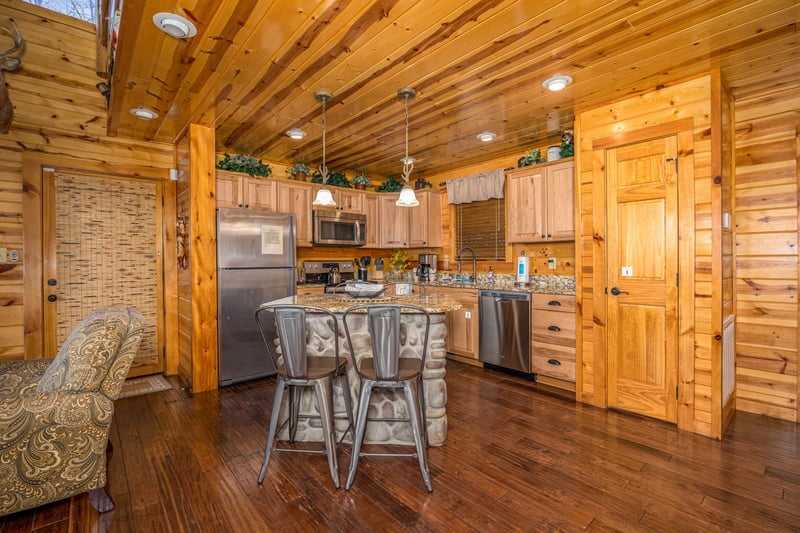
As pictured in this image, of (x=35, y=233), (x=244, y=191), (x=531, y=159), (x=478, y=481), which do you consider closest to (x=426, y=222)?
(x=531, y=159)

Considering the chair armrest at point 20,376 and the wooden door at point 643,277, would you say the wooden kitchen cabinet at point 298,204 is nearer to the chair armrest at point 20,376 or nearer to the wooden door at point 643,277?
the chair armrest at point 20,376

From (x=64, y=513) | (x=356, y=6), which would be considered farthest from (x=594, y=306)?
(x=64, y=513)

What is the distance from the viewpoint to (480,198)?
4.73 meters

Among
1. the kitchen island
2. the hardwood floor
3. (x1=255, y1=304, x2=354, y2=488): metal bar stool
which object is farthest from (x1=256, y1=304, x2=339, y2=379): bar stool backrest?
the hardwood floor

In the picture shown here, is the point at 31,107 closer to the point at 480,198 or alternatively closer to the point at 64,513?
the point at 64,513

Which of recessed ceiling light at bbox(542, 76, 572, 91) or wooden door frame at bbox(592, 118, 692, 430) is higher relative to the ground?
recessed ceiling light at bbox(542, 76, 572, 91)

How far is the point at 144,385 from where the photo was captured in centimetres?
372

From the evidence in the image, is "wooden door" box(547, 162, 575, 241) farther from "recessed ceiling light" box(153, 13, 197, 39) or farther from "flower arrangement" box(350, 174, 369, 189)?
"recessed ceiling light" box(153, 13, 197, 39)

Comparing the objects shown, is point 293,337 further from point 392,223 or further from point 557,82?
point 392,223

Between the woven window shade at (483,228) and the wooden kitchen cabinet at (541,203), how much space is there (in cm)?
33

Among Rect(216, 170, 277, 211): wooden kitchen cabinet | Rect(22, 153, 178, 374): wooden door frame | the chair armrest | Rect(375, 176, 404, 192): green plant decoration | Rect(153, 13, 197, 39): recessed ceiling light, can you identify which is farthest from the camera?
Rect(375, 176, 404, 192): green plant decoration

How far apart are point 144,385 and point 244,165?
8.28 ft

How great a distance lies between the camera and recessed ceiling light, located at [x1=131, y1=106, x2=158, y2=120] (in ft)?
10.2

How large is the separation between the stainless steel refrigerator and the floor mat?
2.03 feet
